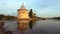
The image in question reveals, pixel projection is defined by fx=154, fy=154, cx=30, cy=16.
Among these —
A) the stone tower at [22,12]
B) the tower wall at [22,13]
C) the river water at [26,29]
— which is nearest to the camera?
the river water at [26,29]

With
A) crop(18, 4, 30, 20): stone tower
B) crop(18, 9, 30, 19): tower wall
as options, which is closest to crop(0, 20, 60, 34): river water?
crop(18, 4, 30, 20): stone tower

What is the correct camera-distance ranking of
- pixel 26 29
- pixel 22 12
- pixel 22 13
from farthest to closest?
1. pixel 22 13
2. pixel 22 12
3. pixel 26 29

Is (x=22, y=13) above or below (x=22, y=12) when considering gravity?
below

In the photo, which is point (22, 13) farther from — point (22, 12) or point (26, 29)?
point (26, 29)

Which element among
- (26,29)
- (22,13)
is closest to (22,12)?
(22,13)

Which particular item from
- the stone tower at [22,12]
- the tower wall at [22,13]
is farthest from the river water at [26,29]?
the tower wall at [22,13]

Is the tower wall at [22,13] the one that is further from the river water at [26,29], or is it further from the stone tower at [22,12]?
the river water at [26,29]

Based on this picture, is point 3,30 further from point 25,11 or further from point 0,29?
point 25,11

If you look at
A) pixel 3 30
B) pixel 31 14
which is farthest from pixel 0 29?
pixel 31 14

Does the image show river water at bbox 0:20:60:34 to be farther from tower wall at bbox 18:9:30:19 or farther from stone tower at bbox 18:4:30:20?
tower wall at bbox 18:9:30:19

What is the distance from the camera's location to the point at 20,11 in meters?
64.3

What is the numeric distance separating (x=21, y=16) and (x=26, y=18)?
9.05ft

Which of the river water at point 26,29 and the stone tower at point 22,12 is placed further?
the stone tower at point 22,12

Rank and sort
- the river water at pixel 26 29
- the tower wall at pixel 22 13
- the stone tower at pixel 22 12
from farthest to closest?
1. the tower wall at pixel 22 13
2. the stone tower at pixel 22 12
3. the river water at pixel 26 29
